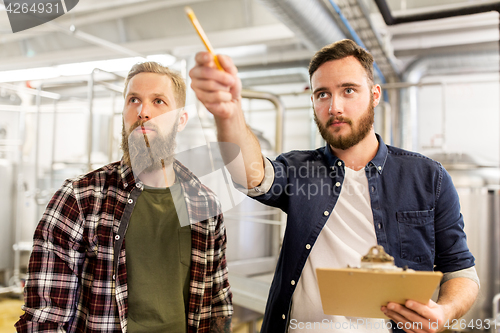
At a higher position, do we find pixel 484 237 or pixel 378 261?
pixel 378 261

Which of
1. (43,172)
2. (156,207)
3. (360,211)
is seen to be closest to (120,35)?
(43,172)

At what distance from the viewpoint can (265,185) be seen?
95 centimetres

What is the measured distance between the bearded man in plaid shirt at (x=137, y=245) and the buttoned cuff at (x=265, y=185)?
0.29 m

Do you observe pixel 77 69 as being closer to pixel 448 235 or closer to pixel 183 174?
pixel 183 174

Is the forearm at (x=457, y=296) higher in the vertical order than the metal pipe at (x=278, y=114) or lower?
lower

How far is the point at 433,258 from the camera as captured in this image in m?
1.06

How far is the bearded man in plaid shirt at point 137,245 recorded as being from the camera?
3.32 feet

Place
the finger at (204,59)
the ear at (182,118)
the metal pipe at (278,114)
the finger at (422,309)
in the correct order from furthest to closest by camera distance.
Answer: the metal pipe at (278,114), the ear at (182,118), the finger at (422,309), the finger at (204,59)

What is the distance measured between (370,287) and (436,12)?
9.32 ft

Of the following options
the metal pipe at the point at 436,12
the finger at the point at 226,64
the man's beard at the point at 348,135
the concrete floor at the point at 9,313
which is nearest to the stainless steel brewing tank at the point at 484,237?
→ the metal pipe at the point at 436,12

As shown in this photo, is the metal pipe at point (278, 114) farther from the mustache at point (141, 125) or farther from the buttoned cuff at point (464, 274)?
the buttoned cuff at point (464, 274)

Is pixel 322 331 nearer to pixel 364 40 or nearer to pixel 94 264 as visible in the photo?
pixel 94 264

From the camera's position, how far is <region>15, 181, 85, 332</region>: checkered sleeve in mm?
973

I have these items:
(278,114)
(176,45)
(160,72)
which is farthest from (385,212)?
(176,45)
